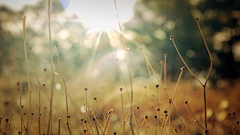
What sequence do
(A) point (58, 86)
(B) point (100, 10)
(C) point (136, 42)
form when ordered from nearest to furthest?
(B) point (100, 10)
(A) point (58, 86)
(C) point (136, 42)

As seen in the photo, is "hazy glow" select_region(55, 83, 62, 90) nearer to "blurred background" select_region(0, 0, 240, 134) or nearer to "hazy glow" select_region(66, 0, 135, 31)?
"blurred background" select_region(0, 0, 240, 134)

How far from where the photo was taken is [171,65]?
174 cm

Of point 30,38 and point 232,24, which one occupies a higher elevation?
point 30,38

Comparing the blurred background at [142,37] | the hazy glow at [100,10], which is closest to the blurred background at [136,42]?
the blurred background at [142,37]

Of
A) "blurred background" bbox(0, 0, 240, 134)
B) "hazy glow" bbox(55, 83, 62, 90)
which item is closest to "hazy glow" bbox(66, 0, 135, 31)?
"blurred background" bbox(0, 0, 240, 134)

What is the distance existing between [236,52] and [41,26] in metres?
2.53

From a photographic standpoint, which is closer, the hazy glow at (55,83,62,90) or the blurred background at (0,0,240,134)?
the hazy glow at (55,83,62,90)

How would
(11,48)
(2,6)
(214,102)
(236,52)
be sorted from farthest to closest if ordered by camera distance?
(236,52)
(11,48)
(2,6)
(214,102)

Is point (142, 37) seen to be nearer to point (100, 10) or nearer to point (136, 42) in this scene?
point (136, 42)

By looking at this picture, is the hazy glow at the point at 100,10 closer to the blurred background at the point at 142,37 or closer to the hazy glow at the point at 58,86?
the blurred background at the point at 142,37

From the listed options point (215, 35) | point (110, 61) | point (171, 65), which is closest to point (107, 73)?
point (110, 61)

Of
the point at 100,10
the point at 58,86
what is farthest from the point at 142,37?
the point at 58,86

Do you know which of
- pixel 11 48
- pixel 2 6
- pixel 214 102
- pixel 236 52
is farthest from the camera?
pixel 236 52

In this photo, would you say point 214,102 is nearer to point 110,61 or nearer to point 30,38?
point 110,61
